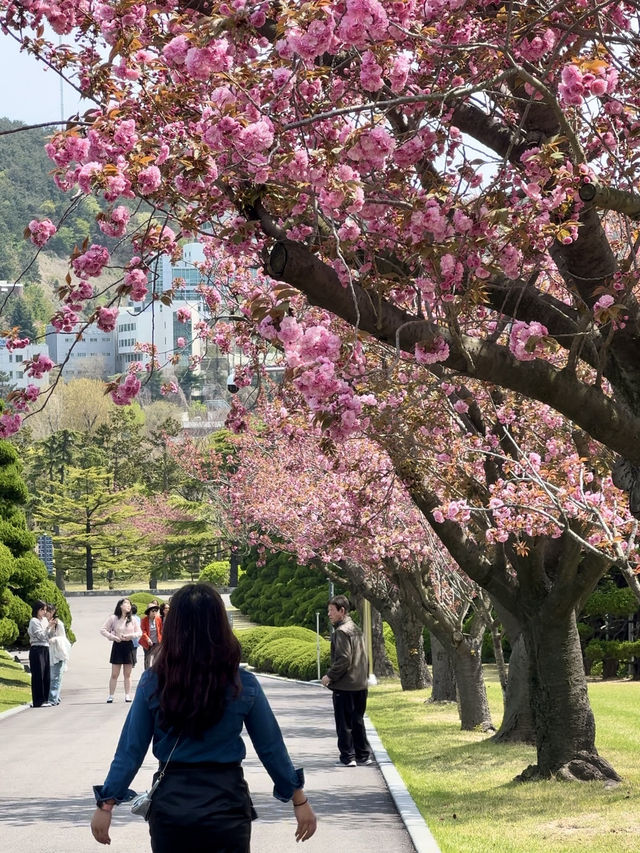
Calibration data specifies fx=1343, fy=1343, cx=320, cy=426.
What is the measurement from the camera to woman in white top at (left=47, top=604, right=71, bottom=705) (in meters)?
22.9

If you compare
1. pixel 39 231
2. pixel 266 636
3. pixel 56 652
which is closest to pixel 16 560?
pixel 56 652

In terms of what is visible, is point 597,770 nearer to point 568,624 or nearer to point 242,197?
point 568,624

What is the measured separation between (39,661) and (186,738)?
18.0 metres

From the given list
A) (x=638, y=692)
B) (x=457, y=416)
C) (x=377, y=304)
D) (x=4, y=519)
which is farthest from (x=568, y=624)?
(x=4, y=519)

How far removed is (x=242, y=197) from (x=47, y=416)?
98.6 metres

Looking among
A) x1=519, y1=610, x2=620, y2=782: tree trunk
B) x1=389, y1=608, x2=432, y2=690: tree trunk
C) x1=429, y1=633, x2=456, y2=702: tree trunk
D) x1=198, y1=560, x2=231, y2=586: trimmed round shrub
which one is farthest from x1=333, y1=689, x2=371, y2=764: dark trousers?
x1=198, y1=560, x2=231, y2=586: trimmed round shrub

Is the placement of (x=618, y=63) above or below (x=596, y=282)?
above

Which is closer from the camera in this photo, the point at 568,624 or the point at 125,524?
the point at 568,624

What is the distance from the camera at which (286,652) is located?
33469mm

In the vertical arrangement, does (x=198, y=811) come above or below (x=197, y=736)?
below

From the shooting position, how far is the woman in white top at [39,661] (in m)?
22.5

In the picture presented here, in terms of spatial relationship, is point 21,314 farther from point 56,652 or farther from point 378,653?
point 56,652

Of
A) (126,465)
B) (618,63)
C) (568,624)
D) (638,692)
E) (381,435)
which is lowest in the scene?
(638,692)

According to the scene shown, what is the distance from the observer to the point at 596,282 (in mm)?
7711
